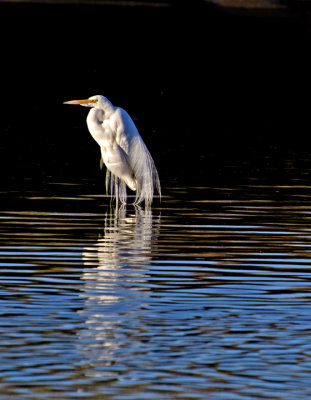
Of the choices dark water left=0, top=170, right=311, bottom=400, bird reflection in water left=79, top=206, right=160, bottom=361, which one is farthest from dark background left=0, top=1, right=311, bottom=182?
dark water left=0, top=170, right=311, bottom=400

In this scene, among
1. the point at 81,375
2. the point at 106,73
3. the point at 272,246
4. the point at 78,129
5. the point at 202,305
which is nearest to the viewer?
the point at 81,375

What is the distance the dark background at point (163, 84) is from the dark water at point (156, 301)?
4.58 m

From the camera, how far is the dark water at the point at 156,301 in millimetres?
7777

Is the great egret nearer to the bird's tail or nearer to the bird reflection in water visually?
the bird's tail

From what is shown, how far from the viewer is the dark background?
22.1 metres

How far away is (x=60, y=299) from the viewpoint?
9.81 m

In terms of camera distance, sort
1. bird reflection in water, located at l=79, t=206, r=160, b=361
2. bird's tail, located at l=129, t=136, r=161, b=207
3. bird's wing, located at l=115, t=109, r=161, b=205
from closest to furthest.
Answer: bird reflection in water, located at l=79, t=206, r=160, b=361
bird's tail, located at l=129, t=136, r=161, b=207
bird's wing, located at l=115, t=109, r=161, b=205

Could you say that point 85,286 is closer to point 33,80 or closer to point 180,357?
point 180,357

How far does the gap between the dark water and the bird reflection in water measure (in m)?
0.01

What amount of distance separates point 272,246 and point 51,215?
284 cm

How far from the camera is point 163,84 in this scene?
4544cm

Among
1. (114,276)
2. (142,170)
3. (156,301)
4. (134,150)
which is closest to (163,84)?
(134,150)

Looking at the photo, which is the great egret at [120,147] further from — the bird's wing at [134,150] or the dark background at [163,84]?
the dark background at [163,84]

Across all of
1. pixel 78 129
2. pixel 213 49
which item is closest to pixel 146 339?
pixel 78 129
